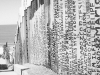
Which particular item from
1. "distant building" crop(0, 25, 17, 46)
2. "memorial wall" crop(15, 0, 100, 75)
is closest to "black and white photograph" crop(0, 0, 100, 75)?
"memorial wall" crop(15, 0, 100, 75)

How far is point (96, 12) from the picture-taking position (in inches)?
52.1

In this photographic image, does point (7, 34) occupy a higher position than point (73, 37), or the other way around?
point (7, 34)

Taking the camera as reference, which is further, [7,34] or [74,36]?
[7,34]

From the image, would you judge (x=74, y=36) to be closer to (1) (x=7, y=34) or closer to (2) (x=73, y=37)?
(2) (x=73, y=37)

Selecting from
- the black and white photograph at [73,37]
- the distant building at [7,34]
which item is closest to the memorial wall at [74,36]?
the black and white photograph at [73,37]

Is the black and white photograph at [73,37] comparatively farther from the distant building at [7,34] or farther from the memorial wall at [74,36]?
the distant building at [7,34]

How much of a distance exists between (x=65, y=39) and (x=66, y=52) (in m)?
0.10

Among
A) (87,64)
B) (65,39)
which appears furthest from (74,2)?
(87,64)

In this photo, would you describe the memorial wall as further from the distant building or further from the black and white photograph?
the distant building

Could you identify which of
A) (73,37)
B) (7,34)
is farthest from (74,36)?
(7,34)

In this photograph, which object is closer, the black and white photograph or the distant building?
the black and white photograph

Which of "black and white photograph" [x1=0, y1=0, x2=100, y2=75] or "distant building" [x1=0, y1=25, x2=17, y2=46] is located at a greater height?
"distant building" [x1=0, y1=25, x2=17, y2=46]

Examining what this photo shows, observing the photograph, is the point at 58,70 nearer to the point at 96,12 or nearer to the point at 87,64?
the point at 87,64

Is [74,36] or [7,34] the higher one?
[7,34]
